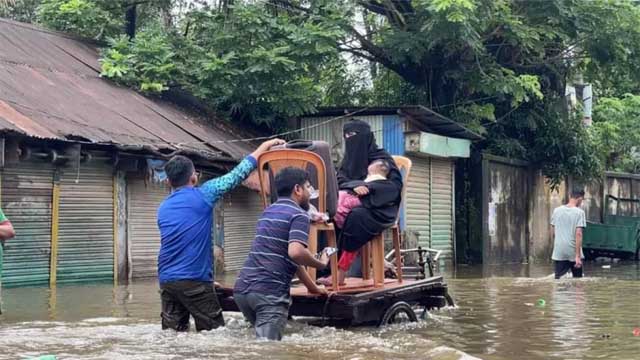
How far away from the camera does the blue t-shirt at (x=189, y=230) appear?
25.1 ft

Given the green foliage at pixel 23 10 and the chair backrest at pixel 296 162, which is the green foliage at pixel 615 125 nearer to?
the green foliage at pixel 23 10

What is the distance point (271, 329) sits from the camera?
7426 millimetres

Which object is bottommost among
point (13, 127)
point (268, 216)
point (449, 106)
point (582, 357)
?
point (582, 357)

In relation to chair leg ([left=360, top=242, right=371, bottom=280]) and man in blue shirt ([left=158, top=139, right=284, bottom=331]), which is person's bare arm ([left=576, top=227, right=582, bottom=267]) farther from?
man in blue shirt ([left=158, top=139, right=284, bottom=331])

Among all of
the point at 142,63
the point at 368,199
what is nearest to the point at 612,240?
the point at 142,63

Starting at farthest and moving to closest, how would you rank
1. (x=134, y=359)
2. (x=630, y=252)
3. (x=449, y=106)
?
1. (x=630, y=252)
2. (x=449, y=106)
3. (x=134, y=359)

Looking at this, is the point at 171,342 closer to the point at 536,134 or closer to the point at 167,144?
the point at 167,144

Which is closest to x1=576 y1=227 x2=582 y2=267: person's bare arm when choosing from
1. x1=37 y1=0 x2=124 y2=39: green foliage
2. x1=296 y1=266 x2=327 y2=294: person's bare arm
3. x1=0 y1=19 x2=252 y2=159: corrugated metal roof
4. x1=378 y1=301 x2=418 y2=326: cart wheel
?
x1=378 y1=301 x2=418 y2=326: cart wheel

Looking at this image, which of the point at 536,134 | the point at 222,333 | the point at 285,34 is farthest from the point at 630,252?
the point at 222,333

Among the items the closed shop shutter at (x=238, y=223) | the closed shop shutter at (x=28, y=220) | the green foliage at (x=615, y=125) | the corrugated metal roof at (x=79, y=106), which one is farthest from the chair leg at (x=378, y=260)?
the green foliage at (x=615, y=125)

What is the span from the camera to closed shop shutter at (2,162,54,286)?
13.4 meters

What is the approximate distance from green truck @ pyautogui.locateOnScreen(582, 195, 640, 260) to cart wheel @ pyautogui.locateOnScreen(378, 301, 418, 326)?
52.7 feet

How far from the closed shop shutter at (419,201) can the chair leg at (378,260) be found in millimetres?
11083

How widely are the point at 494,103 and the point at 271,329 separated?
678 inches
